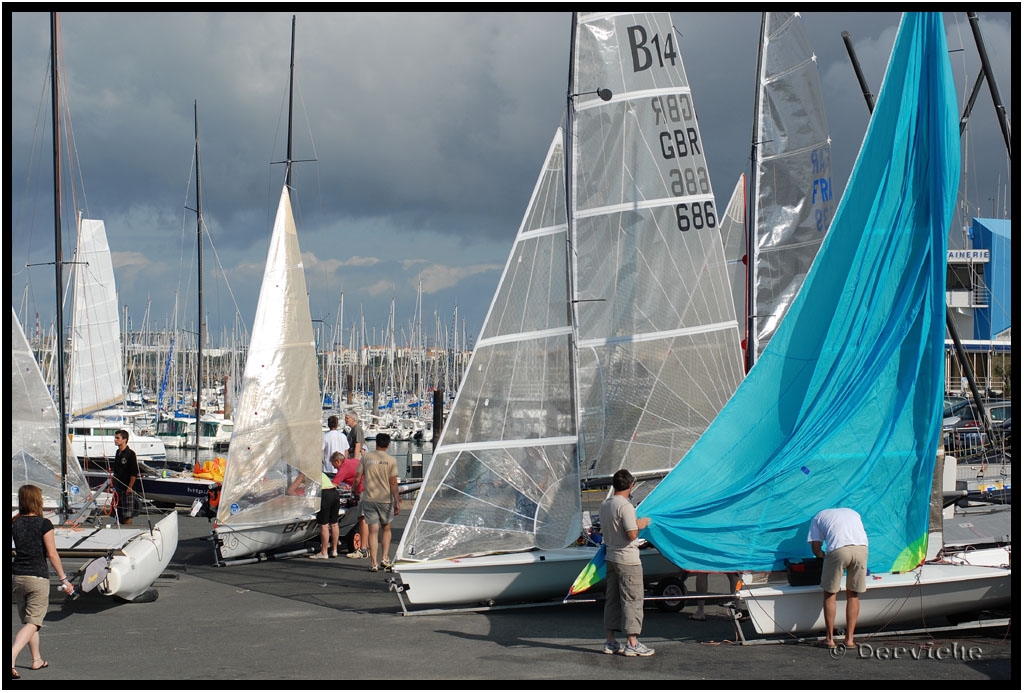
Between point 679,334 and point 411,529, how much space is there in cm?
449

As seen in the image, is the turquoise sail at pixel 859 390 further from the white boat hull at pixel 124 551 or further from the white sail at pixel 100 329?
the white sail at pixel 100 329

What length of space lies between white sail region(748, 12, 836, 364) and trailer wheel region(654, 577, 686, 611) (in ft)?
21.7

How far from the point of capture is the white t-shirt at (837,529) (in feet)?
27.4

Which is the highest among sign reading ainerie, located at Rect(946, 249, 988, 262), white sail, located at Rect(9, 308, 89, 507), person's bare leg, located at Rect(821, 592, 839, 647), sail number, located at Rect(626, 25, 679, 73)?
sign reading ainerie, located at Rect(946, 249, 988, 262)

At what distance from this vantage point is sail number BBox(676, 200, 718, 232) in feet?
42.2

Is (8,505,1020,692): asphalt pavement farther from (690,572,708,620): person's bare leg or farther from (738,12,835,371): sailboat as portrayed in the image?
(738,12,835,371): sailboat

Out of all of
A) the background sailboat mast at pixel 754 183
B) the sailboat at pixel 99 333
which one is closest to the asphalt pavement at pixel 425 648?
the background sailboat mast at pixel 754 183

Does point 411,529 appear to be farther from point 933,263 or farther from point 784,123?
point 784,123

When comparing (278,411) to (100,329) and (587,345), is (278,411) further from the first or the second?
(100,329)

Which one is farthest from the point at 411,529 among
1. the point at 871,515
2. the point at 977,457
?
the point at 977,457

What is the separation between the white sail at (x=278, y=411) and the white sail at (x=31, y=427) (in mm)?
2186

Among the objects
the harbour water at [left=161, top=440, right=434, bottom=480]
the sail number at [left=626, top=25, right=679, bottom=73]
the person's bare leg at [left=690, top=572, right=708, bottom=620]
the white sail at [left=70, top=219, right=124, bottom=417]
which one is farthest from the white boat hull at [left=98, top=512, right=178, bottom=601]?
the white sail at [left=70, top=219, right=124, bottom=417]

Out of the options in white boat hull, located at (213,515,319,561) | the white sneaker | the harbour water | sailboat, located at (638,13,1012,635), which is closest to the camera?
the white sneaker

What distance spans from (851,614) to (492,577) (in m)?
3.37
